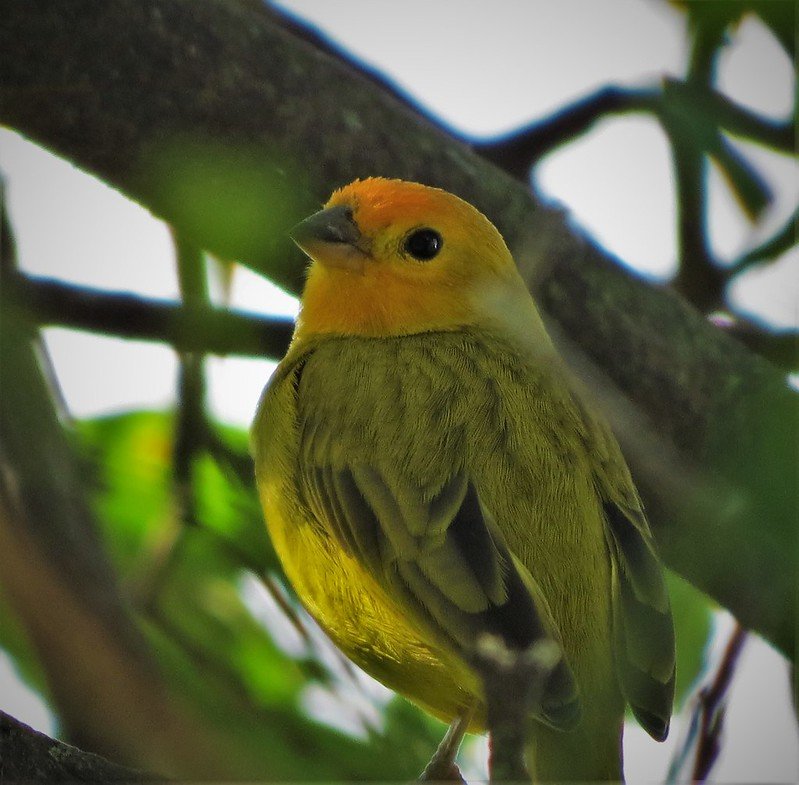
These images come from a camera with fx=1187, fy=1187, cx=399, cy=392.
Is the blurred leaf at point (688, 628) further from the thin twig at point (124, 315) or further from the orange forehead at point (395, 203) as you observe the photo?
the thin twig at point (124, 315)

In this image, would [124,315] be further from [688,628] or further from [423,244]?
[688,628]

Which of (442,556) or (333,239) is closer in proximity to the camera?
(442,556)

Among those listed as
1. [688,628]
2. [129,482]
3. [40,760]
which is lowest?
[40,760]

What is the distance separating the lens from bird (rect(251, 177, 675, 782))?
239 cm

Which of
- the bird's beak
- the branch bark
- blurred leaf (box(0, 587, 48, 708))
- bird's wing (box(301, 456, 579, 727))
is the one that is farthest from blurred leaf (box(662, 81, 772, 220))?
blurred leaf (box(0, 587, 48, 708))

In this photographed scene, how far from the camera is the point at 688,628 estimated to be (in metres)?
3.46

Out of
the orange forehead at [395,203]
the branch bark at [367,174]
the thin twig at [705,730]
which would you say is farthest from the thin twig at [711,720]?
the orange forehead at [395,203]

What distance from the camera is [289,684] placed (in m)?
3.30

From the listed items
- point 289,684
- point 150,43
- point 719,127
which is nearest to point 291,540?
point 289,684

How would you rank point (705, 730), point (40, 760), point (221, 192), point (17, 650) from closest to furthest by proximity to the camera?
point (40, 760), point (705, 730), point (221, 192), point (17, 650)

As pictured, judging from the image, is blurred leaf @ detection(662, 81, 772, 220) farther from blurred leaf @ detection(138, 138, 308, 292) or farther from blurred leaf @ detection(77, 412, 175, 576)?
blurred leaf @ detection(77, 412, 175, 576)

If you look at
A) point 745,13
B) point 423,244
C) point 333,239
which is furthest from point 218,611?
point 745,13

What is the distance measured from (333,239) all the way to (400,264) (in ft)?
0.89

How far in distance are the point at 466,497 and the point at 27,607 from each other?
1.63 metres
